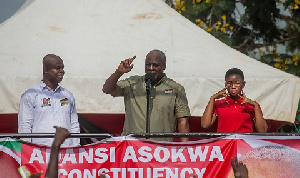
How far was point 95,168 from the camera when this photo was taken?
6.61 metres

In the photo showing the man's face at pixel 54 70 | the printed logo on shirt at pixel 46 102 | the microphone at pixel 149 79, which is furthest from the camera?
the man's face at pixel 54 70

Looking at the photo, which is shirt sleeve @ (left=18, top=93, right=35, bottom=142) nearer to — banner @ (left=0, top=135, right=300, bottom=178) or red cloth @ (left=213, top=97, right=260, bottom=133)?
banner @ (left=0, top=135, right=300, bottom=178)

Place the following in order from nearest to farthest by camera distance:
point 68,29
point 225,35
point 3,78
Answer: point 3,78
point 68,29
point 225,35

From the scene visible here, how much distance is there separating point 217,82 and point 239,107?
1575 millimetres

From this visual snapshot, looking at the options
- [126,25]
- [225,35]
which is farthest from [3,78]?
[225,35]

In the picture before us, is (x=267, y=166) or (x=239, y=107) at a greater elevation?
(x=239, y=107)

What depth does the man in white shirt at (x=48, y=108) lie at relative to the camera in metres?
7.55

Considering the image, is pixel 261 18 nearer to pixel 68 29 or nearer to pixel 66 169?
pixel 68 29

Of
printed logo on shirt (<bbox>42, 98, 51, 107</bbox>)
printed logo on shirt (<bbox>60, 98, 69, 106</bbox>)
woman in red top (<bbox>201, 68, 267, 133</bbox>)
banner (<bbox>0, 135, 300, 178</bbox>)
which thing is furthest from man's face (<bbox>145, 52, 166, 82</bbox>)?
banner (<bbox>0, 135, 300, 178</bbox>)

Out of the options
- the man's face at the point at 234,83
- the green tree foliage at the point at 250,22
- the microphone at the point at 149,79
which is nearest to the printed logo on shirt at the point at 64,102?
the microphone at the point at 149,79

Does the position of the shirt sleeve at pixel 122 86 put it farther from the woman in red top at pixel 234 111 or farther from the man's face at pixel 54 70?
the woman in red top at pixel 234 111

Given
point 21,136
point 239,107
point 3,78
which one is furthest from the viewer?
point 3,78

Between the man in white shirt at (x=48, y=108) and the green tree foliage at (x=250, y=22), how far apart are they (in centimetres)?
837

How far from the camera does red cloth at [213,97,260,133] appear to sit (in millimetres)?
7539
